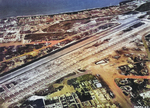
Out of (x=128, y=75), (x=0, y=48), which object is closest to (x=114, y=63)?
(x=128, y=75)

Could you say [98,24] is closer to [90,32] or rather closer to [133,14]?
[90,32]

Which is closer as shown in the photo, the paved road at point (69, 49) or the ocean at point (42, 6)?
the paved road at point (69, 49)

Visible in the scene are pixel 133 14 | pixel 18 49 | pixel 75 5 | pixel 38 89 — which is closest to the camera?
pixel 38 89

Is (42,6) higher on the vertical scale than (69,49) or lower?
higher

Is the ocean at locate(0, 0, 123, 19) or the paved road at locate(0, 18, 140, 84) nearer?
the paved road at locate(0, 18, 140, 84)

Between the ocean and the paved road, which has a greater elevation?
the ocean

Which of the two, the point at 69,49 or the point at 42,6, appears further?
the point at 42,6

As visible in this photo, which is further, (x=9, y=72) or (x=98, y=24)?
(x=98, y=24)

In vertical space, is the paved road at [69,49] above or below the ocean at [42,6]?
below
